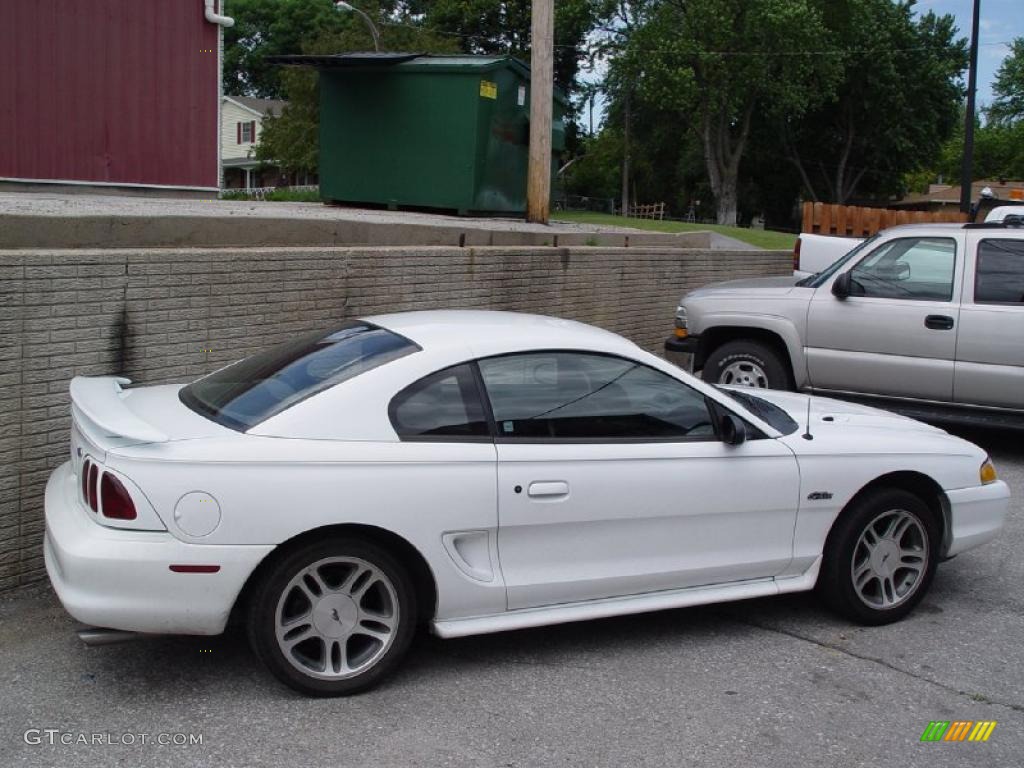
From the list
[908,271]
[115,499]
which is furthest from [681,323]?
[115,499]

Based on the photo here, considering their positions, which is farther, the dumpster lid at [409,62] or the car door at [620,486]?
the dumpster lid at [409,62]

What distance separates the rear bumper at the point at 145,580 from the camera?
150 inches

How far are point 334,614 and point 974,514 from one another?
3.14 metres

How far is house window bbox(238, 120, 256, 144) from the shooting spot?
61.9m

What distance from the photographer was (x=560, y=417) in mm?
4578

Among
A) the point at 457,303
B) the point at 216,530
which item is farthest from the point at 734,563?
the point at 457,303

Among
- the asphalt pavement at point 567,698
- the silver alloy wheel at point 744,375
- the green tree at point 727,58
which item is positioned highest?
the green tree at point 727,58

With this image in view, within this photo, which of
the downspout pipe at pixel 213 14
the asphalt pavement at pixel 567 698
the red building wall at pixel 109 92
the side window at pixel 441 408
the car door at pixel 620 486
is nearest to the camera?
the asphalt pavement at pixel 567 698

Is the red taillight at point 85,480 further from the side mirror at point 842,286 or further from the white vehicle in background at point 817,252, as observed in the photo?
the white vehicle in background at point 817,252

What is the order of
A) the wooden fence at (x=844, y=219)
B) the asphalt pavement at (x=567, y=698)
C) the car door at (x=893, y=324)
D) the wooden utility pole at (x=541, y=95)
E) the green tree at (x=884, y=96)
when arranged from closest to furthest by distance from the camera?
the asphalt pavement at (x=567, y=698) → the car door at (x=893, y=324) → the wooden utility pole at (x=541, y=95) → the wooden fence at (x=844, y=219) → the green tree at (x=884, y=96)

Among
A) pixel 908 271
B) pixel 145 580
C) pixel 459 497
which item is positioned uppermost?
pixel 908 271

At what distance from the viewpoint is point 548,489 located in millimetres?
4371

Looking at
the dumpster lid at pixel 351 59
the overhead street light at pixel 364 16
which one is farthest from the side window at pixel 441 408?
the overhead street light at pixel 364 16

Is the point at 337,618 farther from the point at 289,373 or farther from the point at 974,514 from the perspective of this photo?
the point at 974,514
